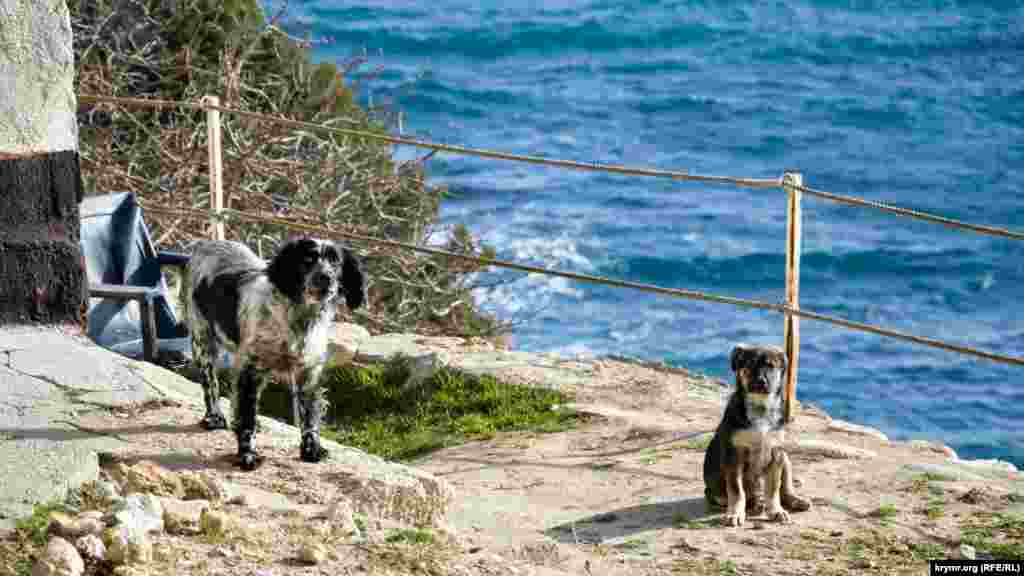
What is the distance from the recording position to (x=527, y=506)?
24.8ft

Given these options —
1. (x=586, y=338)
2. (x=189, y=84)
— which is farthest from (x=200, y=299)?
(x=586, y=338)

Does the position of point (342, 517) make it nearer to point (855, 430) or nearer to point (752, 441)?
point (752, 441)

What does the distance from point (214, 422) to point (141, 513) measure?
163 cm

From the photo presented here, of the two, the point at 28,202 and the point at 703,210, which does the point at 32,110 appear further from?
the point at 703,210

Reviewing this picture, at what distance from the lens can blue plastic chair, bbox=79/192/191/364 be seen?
9233 millimetres

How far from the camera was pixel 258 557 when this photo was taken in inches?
217

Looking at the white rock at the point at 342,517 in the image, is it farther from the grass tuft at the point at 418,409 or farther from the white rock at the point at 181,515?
the grass tuft at the point at 418,409

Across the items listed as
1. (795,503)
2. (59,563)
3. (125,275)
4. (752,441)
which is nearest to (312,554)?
(59,563)

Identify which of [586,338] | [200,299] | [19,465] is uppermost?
[200,299]

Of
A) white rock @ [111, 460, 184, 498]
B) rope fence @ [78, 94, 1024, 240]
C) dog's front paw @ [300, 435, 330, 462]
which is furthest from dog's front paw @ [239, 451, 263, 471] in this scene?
rope fence @ [78, 94, 1024, 240]

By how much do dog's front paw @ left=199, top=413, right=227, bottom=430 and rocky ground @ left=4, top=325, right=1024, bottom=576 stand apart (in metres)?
0.07

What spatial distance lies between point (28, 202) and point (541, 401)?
3.32 metres

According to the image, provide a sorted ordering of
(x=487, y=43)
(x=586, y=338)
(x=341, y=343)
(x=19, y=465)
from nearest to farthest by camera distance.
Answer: (x=19, y=465), (x=341, y=343), (x=586, y=338), (x=487, y=43)

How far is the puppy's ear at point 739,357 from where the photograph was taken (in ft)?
23.4
